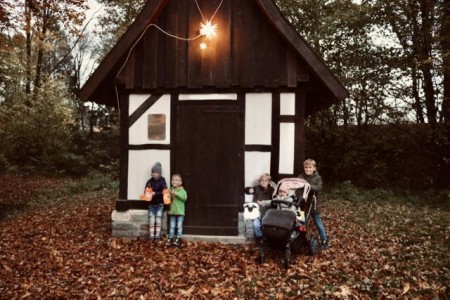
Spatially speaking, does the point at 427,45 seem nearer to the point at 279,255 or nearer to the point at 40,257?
the point at 279,255

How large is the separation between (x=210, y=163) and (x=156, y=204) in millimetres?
1447

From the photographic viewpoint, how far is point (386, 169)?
14.7 metres

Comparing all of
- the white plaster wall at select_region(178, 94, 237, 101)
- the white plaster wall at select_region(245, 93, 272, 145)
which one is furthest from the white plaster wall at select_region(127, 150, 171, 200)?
the white plaster wall at select_region(245, 93, 272, 145)

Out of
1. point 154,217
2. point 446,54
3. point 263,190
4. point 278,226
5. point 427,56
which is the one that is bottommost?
point 154,217

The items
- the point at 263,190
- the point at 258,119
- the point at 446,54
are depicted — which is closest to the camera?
the point at 263,190

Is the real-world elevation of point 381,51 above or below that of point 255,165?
above

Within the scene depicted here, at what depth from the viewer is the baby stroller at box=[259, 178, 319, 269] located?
6048 millimetres

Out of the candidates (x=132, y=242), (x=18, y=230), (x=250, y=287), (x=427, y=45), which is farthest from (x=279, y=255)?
(x=427, y=45)

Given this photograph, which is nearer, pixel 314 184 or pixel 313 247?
pixel 313 247

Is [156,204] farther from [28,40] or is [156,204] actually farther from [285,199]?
[28,40]

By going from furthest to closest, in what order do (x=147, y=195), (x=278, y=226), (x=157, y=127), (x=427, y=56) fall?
(x=427, y=56) → (x=157, y=127) → (x=147, y=195) → (x=278, y=226)

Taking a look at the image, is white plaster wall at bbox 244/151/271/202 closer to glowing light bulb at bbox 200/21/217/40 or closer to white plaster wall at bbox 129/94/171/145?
white plaster wall at bbox 129/94/171/145

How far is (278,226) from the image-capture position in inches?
237

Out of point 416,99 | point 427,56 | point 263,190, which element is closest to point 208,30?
point 263,190
